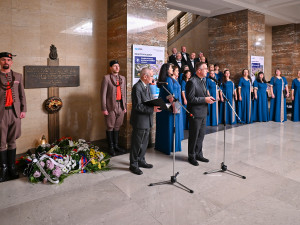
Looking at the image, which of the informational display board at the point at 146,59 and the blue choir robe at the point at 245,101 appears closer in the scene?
the informational display board at the point at 146,59

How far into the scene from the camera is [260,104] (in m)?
8.14

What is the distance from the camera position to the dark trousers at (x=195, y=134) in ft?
13.6

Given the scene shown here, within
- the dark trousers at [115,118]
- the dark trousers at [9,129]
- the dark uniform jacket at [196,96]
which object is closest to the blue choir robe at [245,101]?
the dark uniform jacket at [196,96]

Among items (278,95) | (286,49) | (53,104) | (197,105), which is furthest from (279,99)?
(53,104)

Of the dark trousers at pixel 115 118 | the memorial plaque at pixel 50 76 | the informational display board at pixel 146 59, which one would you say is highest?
the informational display board at pixel 146 59

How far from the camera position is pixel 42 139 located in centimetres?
474

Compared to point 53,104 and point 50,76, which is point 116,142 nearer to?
point 53,104

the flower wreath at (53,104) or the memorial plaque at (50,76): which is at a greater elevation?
the memorial plaque at (50,76)

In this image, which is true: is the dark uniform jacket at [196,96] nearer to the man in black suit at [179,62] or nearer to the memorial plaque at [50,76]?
the memorial plaque at [50,76]

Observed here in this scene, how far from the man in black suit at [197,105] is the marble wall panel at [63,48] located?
2505 mm

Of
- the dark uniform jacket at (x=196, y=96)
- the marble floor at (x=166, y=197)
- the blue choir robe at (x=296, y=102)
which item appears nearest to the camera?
the marble floor at (x=166, y=197)

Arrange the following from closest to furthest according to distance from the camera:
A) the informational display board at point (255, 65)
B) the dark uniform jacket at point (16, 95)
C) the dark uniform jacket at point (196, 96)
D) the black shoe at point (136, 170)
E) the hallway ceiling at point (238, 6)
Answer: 1. the dark uniform jacket at point (16, 95)
2. the black shoe at point (136, 170)
3. the dark uniform jacket at point (196, 96)
4. the hallway ceiling at point (238, 6)
5. the informational display board at point (255, 65)

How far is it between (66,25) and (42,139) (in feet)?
7.75

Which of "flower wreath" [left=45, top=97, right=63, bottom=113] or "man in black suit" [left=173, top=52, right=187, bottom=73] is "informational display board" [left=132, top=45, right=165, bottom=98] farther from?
"man in black suit" [left=173, top=52, right=187, bottom=73]
